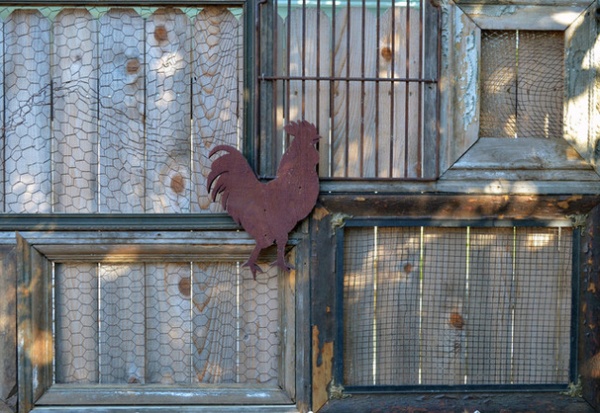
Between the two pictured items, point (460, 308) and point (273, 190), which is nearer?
point (273, 190)

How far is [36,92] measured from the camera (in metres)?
2.38

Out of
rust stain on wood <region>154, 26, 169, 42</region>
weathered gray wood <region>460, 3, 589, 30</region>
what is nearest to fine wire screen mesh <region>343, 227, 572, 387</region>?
weathered gray wood <region>460, 3, 589, 30</region>

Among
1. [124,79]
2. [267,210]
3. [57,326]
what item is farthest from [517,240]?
[57,326]

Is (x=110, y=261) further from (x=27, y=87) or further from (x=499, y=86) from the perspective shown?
(x=499, y=86)

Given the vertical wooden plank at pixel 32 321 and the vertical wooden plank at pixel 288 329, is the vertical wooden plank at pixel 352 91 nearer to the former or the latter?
the vertical wooden plank at pixel 288 329

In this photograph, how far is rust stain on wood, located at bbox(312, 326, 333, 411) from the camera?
2.37 m

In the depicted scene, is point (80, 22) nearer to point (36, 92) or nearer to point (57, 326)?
point (36, 92)

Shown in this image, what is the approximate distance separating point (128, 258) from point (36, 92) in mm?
663

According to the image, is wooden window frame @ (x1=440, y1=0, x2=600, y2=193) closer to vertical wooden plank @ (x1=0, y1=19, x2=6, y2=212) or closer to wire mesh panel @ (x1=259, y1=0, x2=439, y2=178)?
wire mesh panel @ (x1=259, y1=0, x2=439, y2=178)

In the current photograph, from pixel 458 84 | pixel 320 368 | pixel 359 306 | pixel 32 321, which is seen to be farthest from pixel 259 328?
pixel 458 84

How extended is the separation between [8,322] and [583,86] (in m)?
2.19

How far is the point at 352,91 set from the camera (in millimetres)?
2402

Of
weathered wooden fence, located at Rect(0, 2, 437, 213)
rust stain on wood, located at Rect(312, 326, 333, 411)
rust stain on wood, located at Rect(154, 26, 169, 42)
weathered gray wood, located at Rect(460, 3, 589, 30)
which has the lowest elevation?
rust stain on wood, located at Rect(312, 326, 333, 411)

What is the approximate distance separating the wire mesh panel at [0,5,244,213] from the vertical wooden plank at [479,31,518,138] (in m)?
0.87
